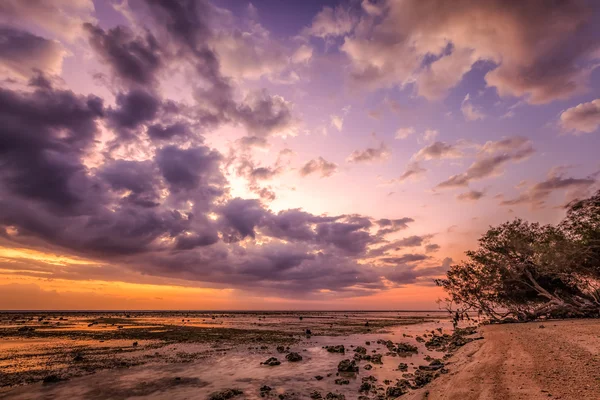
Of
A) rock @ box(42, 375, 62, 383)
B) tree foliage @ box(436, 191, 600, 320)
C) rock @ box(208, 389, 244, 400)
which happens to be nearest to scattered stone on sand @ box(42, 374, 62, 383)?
rock @ box(42, 375, 62, 383)

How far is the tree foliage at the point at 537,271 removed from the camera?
118 ft

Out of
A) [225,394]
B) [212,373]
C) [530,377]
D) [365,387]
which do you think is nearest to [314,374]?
[365,387]

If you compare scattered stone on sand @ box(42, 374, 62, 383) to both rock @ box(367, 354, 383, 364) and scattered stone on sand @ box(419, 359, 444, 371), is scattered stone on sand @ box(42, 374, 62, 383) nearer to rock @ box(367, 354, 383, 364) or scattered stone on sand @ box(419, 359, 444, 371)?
rock @ box(367, 354, 383, 364)

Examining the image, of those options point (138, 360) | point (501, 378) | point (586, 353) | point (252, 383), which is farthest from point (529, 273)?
point (138, 360)

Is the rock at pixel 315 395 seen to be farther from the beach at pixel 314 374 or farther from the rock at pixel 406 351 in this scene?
the rock at pixel 406 351

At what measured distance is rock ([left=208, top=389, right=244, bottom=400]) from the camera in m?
15.0

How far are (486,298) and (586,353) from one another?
4135 centimetres

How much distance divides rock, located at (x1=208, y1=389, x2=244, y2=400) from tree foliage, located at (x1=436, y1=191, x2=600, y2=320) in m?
40.7

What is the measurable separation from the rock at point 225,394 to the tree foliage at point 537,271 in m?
40.7

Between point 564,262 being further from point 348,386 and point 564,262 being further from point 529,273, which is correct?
point 348,386

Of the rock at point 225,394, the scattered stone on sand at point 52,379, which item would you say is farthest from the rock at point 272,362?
the scattered stone on sand at point 52,379

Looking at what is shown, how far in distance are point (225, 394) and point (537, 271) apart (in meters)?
49.2

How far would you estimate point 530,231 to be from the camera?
44.4 m

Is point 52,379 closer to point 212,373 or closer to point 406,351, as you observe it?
point 212,373
